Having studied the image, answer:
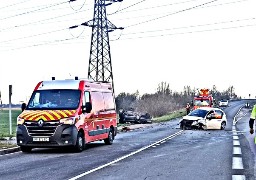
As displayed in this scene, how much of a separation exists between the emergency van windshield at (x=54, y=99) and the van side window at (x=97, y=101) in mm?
1093

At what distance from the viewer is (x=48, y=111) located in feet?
55.8

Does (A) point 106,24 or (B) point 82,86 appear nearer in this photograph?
(B) point 82,86

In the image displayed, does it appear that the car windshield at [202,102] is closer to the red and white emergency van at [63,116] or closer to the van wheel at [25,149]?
the red and white emergency van at [63,116]

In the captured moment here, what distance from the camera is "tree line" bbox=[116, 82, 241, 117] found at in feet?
297

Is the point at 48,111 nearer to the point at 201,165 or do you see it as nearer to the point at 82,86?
the point at 82,86

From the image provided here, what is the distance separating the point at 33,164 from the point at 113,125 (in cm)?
855

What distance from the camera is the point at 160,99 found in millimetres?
109188

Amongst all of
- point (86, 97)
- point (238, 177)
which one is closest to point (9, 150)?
point (86, 97)

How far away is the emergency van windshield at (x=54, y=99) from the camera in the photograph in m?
17.5

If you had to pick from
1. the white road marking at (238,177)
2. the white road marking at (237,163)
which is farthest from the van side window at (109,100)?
the white road marking at (238,177)

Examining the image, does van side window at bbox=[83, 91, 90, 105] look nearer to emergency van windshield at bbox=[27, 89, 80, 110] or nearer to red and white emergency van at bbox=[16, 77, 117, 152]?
red and white emergency van at bbox=[16, 77, 117, 152]

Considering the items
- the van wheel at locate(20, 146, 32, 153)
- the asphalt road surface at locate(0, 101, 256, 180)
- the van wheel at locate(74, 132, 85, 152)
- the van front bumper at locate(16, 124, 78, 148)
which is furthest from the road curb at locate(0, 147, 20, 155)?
the van wheel at locate(74, 132, 85, 152)

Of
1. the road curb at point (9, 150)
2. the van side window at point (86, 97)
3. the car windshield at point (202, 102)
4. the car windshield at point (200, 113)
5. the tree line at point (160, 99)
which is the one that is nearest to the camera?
the road curb at point (9, 150)

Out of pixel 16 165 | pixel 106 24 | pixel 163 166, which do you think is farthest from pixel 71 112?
pixel 106 24
